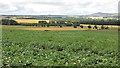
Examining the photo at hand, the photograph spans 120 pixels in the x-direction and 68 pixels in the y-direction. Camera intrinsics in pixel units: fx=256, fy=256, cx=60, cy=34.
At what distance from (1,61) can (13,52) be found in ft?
23.1

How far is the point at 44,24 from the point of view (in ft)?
304

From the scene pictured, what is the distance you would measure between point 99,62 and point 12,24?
218ft

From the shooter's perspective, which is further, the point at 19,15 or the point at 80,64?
the point at 19,15

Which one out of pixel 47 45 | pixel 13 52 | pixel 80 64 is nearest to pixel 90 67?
pixel 80 64

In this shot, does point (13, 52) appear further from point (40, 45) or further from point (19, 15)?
point (19, 15)

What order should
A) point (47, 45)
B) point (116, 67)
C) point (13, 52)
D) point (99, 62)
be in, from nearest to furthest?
point (116, 67) < point (99, 62) < point (13, 52) < point (47, 45)

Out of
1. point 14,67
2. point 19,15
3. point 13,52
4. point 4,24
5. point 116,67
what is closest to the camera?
point 14,67

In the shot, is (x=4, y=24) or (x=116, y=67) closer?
(x=116, y=67)

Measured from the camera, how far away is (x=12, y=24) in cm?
8956

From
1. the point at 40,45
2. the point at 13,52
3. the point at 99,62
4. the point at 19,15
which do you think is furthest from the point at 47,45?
the point at 19,15

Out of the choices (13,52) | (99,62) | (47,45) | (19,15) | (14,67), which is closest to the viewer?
(14,67)

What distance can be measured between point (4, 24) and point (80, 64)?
221ft

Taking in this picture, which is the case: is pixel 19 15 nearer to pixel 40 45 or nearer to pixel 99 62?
pixel 40 45

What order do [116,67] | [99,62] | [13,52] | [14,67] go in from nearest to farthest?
[14,67] → [116,67] → [99,62] → [13,52]
